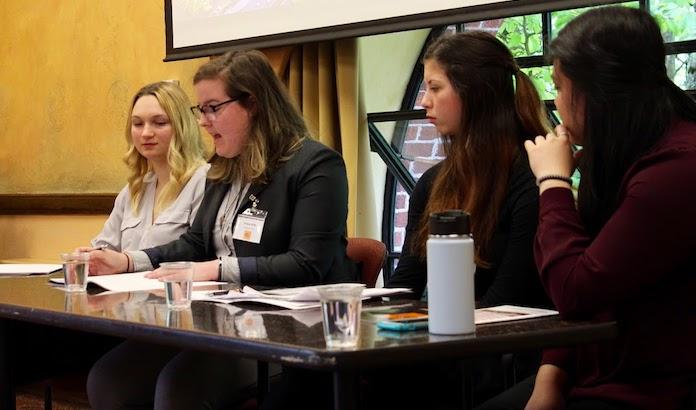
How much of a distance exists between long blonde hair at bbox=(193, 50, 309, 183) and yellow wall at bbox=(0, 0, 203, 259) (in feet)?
5.37

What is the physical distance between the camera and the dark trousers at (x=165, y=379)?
6.55 feet

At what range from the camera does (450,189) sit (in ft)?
7.11

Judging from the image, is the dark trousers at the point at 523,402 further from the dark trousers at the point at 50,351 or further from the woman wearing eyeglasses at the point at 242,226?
the dark trousers at the point at 50,351

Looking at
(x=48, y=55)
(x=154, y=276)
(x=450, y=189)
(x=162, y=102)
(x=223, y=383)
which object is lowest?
(x=223, y=383)

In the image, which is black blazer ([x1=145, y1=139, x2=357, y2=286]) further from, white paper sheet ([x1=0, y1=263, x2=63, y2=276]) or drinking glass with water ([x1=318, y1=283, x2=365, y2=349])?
drinking glass with water ([x1=318, y1=283, x2=365, y2=349])

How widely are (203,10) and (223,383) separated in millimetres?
2184

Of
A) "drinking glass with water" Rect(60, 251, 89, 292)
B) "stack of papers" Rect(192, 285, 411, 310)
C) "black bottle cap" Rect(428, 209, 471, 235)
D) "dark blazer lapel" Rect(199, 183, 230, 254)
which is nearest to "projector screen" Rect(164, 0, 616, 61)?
"dark blazer lapel" Rect(199, 183, 230, 254)

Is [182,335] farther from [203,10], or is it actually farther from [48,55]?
[48,55]

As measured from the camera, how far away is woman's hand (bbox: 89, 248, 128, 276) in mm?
2467

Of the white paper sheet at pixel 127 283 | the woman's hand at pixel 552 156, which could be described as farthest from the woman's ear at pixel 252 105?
the woman's hand at pixel 552 156

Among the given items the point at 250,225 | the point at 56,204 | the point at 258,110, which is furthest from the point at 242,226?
the point at 56,204

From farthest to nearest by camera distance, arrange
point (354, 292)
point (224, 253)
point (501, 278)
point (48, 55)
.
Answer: point (48, 55) → point (224, 253) → point (501, 278) → point (354, 292)

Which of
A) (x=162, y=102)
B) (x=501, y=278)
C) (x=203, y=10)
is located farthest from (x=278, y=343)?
(x=203, y=10)

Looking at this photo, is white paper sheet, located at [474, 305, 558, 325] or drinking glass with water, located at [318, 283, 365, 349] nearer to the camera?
drinking glass with water, located at [318, 283, 365, 349]
